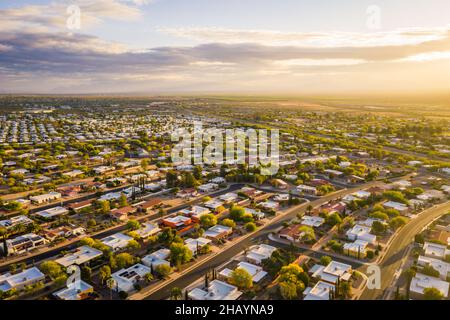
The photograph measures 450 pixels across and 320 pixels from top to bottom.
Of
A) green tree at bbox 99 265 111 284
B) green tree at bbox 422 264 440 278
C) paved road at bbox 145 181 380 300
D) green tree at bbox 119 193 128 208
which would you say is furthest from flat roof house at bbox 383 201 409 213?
green tree at bbox 99 265 111 284

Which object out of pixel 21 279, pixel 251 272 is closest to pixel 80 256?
pixel 21 279

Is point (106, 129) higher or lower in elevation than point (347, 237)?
higher

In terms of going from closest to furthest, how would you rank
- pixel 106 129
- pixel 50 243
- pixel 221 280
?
1. pixel 221 280
2. pixel 50 243
3. pixel 106 129

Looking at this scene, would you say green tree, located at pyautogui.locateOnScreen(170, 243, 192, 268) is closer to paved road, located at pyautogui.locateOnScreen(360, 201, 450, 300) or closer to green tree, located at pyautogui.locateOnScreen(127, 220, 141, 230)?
green tree, located at pyautogui.locateOnScreen(127, 220, 141, 230)

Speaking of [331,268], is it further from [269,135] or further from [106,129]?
[106,129]

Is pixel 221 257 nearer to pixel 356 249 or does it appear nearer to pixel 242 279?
pixel 242 279
